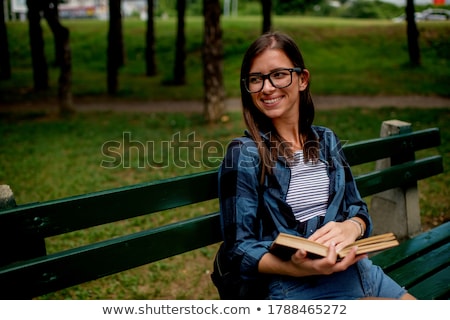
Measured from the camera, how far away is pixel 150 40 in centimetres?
1777

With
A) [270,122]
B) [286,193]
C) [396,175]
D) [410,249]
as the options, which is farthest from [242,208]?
[396,175]

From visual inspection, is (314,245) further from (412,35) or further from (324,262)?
(412,35)

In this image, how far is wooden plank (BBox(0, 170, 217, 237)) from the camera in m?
1.91

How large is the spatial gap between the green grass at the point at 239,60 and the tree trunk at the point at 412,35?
198mm

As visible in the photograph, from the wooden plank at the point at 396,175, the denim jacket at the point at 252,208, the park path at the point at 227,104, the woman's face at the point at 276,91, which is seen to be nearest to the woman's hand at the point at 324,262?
the denim jacket at the point at 252,208

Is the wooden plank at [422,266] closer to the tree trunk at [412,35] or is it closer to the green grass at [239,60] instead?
the green grass at [239,60]

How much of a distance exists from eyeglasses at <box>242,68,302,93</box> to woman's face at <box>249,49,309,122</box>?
0.4 inches

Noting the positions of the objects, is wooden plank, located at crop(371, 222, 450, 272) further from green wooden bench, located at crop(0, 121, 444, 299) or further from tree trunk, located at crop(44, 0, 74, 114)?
tree trunk, located at crop(44, 0, 74, 114)

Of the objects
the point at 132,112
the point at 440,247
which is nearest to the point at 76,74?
the point at 132,112

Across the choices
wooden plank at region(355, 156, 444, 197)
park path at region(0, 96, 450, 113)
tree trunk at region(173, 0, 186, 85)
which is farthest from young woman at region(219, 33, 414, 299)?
tree trunk at region(173, 0, 186, 85)

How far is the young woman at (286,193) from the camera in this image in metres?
2.00

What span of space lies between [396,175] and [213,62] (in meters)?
5.95

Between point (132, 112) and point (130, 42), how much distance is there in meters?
14.7

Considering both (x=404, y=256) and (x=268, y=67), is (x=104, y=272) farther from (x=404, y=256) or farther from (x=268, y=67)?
(x=404, y=256)
